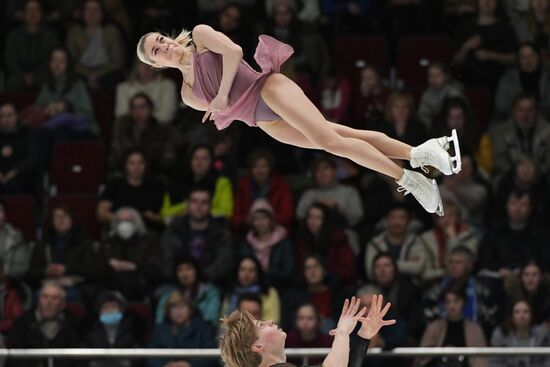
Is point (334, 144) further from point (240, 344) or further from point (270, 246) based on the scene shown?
point (270, 246)

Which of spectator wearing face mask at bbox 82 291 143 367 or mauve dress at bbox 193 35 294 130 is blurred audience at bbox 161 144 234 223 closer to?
spectator wearing face mask at bbox 82 291 143 367

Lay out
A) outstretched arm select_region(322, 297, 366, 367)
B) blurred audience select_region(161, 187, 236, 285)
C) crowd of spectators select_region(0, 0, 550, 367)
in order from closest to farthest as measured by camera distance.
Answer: outstretched arm select_region(322, 297, 366, 367), crowd of spectators select_region(0, 0, 550, 367), blurred audience select_region(161, 187, 236, 285)

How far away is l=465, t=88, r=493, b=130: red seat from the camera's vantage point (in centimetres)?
1309

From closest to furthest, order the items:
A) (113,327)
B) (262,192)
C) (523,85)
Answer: (113,327)
(262,192)
(523,85)

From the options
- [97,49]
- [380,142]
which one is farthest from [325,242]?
[380,142]

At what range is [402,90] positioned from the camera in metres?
12.6

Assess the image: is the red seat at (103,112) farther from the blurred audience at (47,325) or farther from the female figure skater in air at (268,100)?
the female figure skater in air at (268,100)

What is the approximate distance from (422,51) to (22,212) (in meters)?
3.89

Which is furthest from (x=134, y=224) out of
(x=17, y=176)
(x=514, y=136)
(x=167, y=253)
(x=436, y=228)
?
(x=514, y=136)

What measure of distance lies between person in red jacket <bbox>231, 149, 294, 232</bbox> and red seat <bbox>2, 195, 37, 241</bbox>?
1771 mm

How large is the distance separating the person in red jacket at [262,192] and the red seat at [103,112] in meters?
1.76

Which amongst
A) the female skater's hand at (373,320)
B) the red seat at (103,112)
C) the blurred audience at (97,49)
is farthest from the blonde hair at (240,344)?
the blurred audience at (97,49)

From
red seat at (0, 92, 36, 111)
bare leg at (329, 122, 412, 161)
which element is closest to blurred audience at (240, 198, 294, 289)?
red seat at (0, 92, 36, 111)

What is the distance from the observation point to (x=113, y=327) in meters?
11.1
